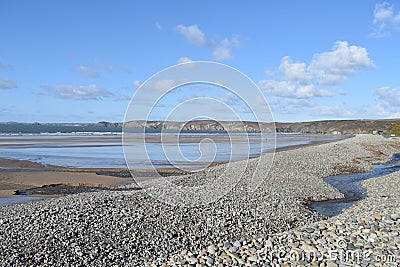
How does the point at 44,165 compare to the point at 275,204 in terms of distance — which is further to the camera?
the point at 44,165

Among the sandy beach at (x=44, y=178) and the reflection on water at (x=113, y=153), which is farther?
the reflection on water at (x=113, y=153)

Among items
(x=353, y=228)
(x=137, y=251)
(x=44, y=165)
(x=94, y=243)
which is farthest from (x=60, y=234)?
(x=44, y=165)

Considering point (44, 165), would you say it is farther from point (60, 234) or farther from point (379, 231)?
point (379, 231)

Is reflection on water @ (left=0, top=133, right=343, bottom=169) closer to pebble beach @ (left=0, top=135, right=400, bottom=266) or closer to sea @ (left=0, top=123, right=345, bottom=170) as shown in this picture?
sea @ (left=0, top=123, right=345, bottom=170)

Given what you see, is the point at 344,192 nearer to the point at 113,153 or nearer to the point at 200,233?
the point at 200,233

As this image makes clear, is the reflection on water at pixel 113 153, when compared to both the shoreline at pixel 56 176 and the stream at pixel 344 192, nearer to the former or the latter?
the shoreline at pixel 56 176

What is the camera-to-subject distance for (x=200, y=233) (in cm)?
1133

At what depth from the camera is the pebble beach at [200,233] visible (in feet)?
24.9

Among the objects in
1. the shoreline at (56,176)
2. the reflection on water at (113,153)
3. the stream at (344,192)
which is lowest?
the stream at (344,192)

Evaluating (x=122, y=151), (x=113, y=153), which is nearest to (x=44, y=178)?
(x=113, y=153)

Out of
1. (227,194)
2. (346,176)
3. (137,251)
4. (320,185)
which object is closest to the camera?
(137,251)

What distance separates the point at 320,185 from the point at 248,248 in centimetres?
1365

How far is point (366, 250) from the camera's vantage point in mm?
7402

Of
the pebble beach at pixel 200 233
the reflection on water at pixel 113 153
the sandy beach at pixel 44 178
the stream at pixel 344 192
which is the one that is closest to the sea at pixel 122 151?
the reflection on water at pixel 113 153
